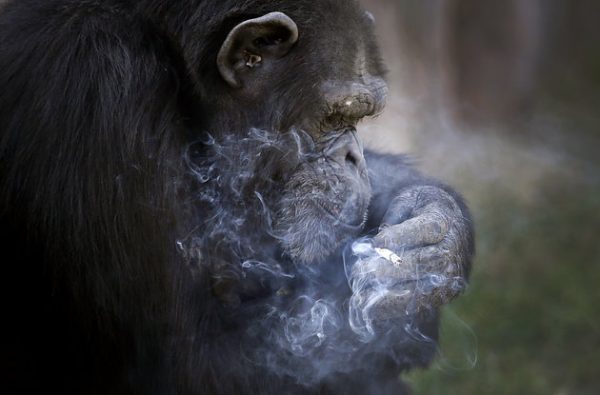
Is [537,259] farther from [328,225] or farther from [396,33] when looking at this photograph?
[328,225]

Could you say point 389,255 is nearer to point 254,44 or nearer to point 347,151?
point 347,151

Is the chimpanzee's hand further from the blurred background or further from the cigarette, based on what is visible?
the blurred background

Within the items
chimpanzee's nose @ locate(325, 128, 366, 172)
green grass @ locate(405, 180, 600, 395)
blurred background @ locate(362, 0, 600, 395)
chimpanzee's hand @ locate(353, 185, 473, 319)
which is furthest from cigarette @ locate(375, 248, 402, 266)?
blurred background @ locate(362, 0, 600, 395)

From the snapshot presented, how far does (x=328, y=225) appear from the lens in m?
3.62

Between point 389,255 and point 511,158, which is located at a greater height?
point 389,255

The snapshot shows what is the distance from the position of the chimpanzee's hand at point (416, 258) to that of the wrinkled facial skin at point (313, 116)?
218mm

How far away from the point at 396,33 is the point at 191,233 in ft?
17.6

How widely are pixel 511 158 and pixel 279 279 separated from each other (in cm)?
522

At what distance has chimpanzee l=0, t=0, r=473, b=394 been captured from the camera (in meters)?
3.20

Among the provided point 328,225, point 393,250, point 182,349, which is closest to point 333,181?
point 328,225

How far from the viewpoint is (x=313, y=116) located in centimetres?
359

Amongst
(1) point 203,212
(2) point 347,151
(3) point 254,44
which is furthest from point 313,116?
(1) point 203,212

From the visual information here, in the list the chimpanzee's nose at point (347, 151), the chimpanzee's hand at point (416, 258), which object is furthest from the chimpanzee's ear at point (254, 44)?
the chimpanzee's hand at point (416, 258)

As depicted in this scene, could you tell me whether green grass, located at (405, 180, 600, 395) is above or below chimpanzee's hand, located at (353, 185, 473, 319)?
below
